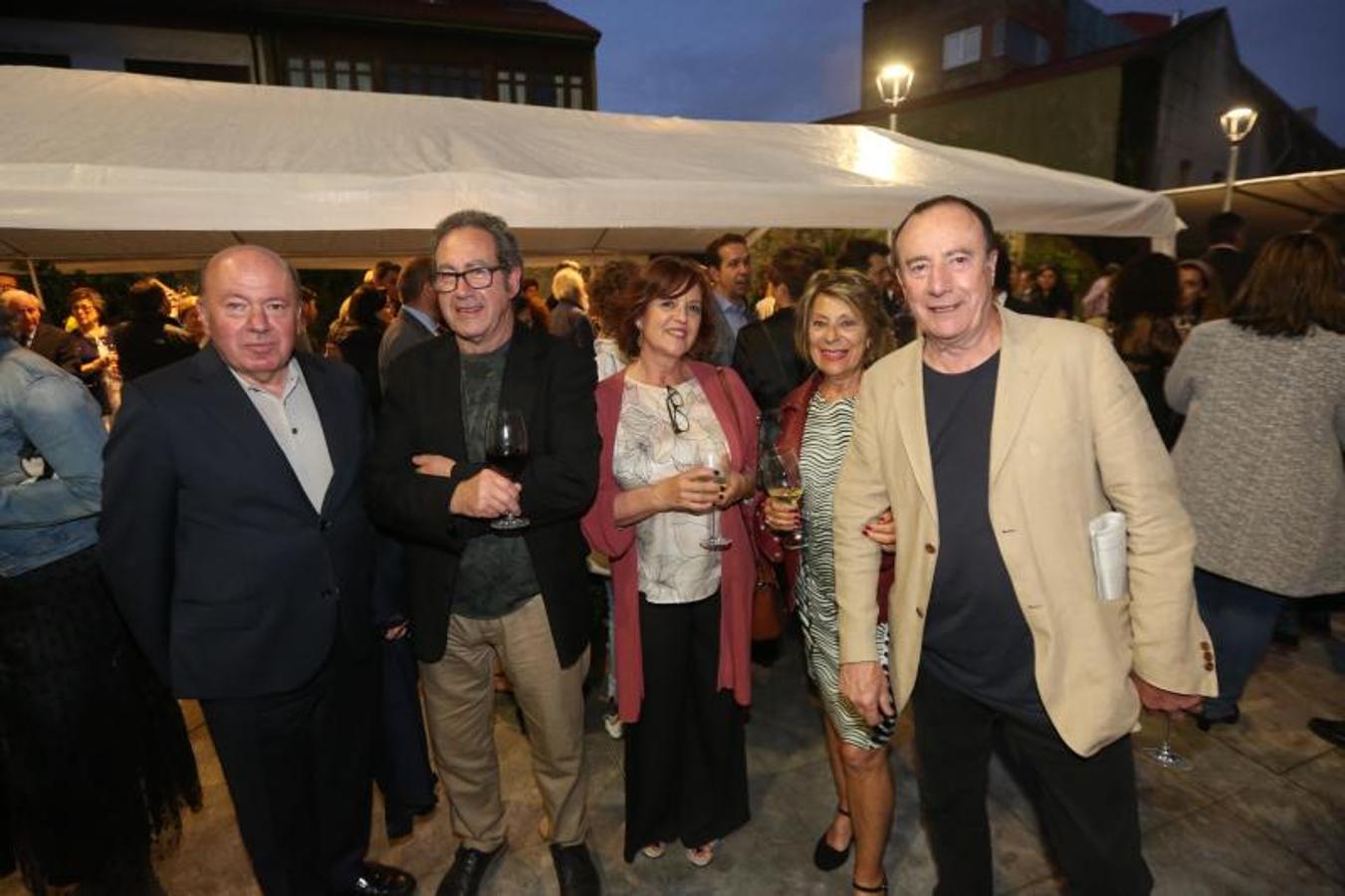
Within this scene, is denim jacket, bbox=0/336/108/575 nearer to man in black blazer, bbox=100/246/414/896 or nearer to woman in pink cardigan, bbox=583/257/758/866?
man in black blazer, bbox=100/246/414/896

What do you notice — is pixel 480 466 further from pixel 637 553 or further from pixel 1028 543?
pixel 1028 543

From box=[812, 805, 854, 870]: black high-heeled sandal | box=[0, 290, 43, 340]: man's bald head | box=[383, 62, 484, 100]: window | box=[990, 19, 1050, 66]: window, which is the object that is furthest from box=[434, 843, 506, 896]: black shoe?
box=[990, 19, 1050, 66]: window

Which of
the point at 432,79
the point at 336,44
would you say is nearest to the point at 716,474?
the point at 336,44

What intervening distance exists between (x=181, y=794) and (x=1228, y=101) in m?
24.8

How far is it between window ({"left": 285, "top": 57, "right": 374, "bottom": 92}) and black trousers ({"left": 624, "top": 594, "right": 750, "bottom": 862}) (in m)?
18.8

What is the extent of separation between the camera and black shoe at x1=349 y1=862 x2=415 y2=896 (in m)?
2.54

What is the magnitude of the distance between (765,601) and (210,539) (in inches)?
71.6

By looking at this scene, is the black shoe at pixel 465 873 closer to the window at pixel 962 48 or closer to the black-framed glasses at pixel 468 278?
the black-framed glasses at pixel 468 278

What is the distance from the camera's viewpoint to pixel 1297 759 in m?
3.15

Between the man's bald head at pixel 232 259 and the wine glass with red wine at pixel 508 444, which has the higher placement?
the man's bald head at pixel 232 259

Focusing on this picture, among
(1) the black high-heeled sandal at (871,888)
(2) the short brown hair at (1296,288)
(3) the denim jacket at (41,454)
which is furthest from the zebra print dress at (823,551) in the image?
(3) the denim jacket at (41,454)

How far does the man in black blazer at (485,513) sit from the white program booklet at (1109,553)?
133 centimetres

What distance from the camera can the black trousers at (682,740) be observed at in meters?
2.50

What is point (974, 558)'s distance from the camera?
5.86ft
